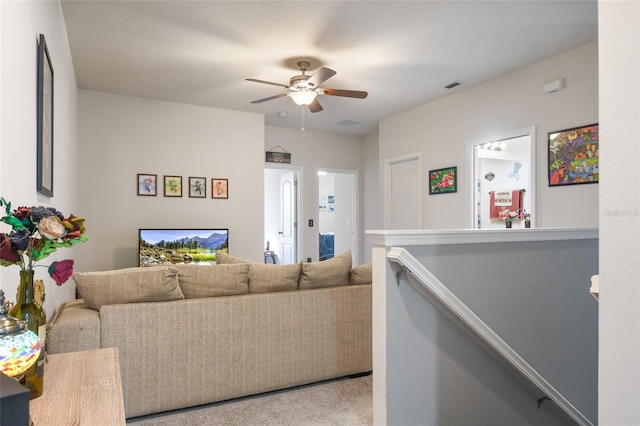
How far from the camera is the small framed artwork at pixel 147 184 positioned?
205 inches

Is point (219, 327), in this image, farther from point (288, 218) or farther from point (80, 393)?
point (288, 218)

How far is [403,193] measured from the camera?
6047 mm

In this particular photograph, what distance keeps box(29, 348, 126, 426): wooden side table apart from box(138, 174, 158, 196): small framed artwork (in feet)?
13.9

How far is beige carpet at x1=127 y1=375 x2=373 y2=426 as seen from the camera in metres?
2.31

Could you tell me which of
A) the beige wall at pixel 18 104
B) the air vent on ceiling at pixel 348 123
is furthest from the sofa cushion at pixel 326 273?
the air vent on ceiling at pixel 348 123

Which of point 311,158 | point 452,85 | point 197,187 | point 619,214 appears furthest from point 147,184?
point 619,214

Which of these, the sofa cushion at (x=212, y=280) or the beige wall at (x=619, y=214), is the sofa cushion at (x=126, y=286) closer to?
the sofa cushion at (x=212, y=280)

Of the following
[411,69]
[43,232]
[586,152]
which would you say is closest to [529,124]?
[586,152]

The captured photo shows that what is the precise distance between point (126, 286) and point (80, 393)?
4.49 ft

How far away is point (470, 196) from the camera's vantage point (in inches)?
189

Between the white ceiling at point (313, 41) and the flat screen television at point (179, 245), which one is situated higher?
the white ceiling at point (313, 41)

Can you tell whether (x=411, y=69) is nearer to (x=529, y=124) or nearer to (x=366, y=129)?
(x=529, y=124)

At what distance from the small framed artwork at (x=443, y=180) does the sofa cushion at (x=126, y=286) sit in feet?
12.3

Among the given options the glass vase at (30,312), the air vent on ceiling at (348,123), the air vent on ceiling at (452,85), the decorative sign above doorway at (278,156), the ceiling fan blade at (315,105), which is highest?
the air vent on ceiling at (452,85)
